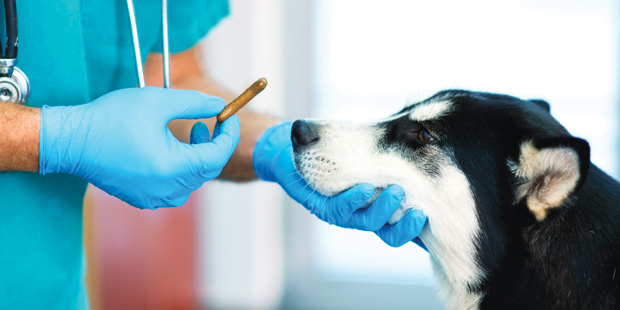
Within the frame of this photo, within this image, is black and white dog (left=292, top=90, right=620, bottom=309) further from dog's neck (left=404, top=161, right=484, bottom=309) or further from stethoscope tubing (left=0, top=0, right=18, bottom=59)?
stethoscope tubing (left=0, top=0, right=18, bottom=59)

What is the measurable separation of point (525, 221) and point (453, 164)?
0.17 metres

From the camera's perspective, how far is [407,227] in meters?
0.99

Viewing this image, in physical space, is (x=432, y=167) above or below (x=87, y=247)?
above

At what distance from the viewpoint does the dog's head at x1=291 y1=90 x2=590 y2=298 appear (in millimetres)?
967

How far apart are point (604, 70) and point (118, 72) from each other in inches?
103

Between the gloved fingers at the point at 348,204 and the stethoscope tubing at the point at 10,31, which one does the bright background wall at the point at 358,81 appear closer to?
the gloved fingers at the point at 348,204

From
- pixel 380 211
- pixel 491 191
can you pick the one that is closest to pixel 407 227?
pixel 380 211

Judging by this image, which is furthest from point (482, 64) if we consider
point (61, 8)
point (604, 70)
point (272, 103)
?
point (61, 8)

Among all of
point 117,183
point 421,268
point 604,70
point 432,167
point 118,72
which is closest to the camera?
point 117,183

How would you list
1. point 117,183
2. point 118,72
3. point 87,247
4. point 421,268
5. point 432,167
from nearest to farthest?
point 117,183 < point 432,167 < point 118,72 < point 87,247 < point 421,268

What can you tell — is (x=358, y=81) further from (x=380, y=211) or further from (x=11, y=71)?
(x=11, y=71)

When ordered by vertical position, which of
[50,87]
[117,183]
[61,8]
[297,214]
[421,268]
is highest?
[61,8]

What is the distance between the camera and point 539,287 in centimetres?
94

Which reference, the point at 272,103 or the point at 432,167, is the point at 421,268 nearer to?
the point at 272,103
